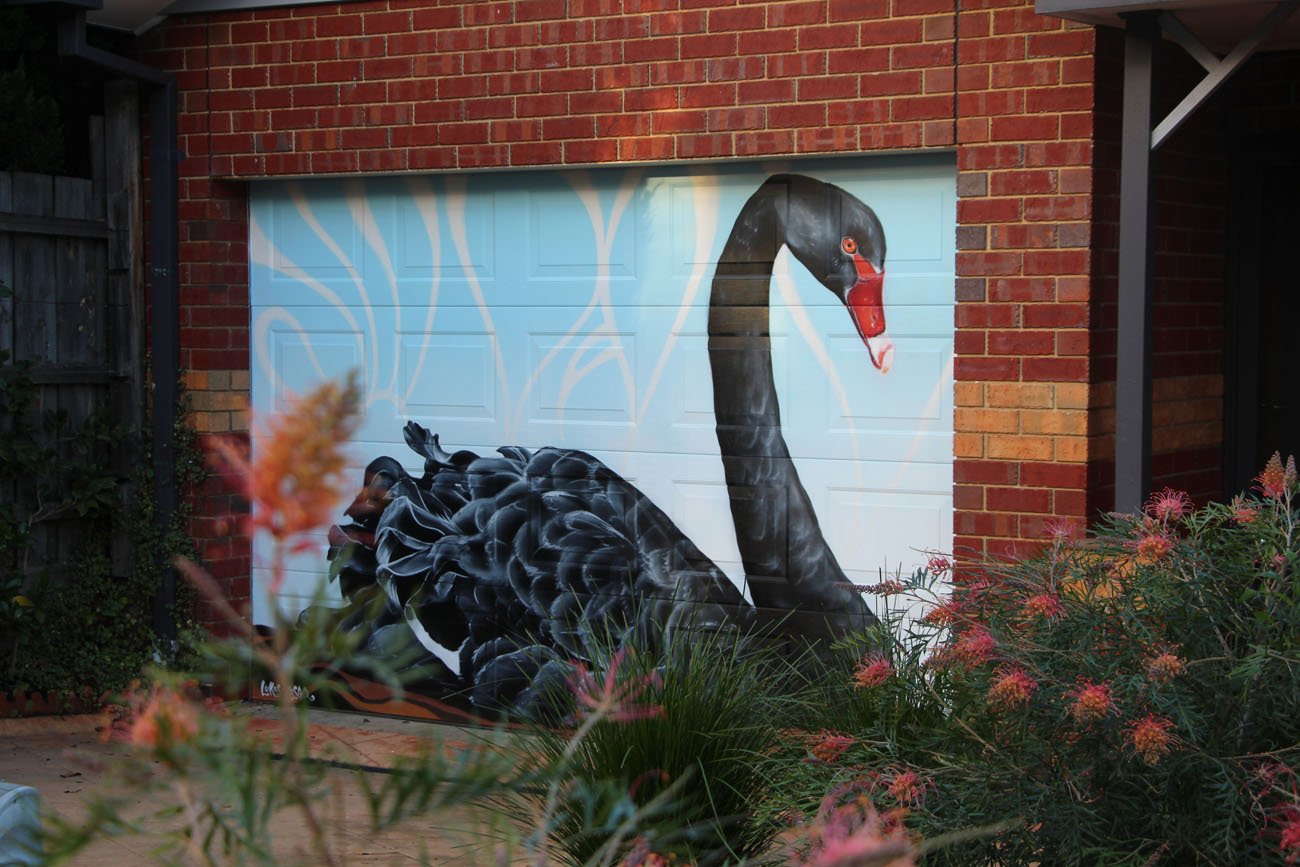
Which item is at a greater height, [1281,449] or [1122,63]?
[1122,63]

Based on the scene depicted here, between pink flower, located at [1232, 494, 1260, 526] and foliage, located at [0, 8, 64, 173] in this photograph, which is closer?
pink flower, located at [1232, 494, 1260, 526]

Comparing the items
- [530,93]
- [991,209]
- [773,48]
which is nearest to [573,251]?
[530,93]

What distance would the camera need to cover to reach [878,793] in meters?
A: 4.16

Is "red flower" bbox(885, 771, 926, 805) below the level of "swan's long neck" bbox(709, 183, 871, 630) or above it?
below

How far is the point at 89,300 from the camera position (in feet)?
27.4

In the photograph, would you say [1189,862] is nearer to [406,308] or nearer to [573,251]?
[573,251]

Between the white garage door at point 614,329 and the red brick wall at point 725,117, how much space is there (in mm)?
201

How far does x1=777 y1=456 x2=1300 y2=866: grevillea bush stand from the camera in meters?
3.68

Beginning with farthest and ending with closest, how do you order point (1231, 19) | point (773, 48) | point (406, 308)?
point (406, 308)
point (773, 48)
point (1231, 19)

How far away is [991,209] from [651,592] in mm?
2254

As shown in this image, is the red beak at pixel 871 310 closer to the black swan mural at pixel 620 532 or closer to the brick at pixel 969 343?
the black swan mural at pixel 620 532

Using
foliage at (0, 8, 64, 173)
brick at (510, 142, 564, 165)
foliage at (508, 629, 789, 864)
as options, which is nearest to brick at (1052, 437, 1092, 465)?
foliage at (508, 629, 789, 864)

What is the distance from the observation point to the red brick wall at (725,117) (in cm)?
643

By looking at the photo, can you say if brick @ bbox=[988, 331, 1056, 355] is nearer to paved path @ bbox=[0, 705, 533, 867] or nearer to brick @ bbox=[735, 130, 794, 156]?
brick @ bbox=[735, 130, 794, 156]
